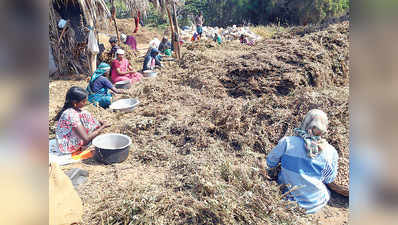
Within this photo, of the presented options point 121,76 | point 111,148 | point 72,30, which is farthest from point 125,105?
point 72,30

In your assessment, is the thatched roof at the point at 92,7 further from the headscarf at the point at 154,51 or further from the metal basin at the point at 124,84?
the metal basin at the point at 124,84

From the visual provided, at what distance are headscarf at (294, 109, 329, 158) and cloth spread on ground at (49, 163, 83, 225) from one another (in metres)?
1.87

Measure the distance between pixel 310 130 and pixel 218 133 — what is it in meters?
1.40

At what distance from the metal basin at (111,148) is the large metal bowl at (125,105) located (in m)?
1.10

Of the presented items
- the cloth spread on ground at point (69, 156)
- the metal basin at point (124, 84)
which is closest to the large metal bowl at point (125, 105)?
the metal basin at point (124, 84)

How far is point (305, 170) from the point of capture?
2.14 m

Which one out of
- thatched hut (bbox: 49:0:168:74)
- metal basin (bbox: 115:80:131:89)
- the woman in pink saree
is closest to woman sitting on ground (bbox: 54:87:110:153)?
metal basin (bbox: 115:80:131:89)

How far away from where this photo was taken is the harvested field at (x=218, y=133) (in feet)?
6.68

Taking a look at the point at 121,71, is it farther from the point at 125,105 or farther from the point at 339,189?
the point at 339,189
